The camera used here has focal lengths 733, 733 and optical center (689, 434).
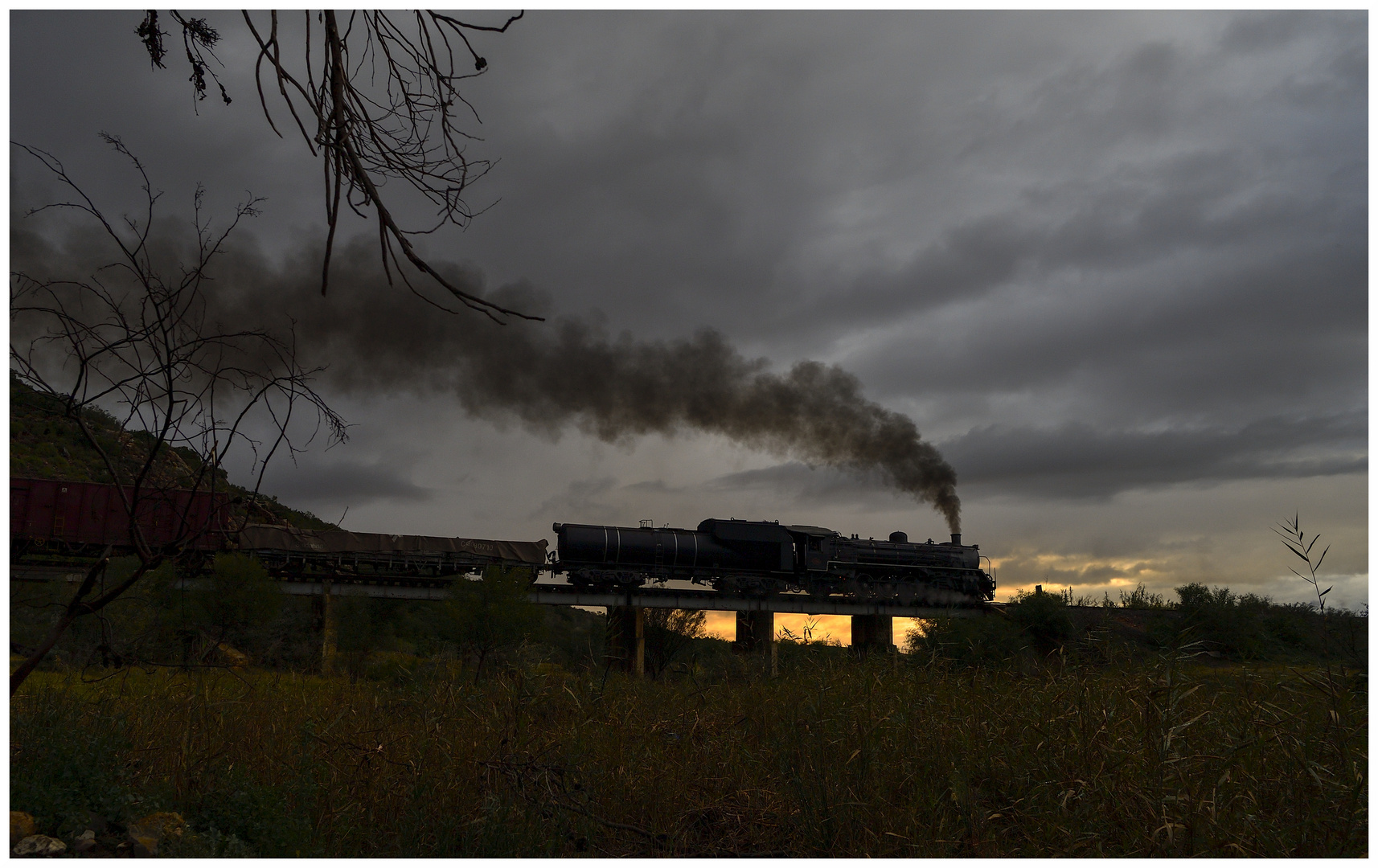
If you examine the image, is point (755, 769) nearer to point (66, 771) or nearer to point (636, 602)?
point (66, 771)

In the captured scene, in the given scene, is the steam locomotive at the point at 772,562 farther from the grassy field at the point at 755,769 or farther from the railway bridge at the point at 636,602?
the grassy field at the point at 755,769

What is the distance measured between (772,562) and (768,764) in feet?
75.6

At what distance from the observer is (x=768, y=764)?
18.1ft

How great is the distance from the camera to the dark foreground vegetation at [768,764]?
3875 millimetres

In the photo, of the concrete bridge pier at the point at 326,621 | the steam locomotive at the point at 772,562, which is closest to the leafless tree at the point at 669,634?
the steam locomotive at the point at 772,562

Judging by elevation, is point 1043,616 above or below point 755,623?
above

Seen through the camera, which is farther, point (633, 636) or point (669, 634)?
point (633, 636)

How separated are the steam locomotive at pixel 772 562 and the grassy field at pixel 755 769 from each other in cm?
2093

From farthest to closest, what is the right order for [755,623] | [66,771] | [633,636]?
[755,623] < [633,636] < [66,771]

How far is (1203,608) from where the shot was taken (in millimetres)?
21469

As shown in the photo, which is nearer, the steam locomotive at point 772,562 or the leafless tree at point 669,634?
the leafless tree at point 669,634

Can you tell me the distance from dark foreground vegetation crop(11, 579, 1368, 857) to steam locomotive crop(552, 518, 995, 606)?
67.8 ft

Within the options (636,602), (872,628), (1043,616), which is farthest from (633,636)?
(1043,616)

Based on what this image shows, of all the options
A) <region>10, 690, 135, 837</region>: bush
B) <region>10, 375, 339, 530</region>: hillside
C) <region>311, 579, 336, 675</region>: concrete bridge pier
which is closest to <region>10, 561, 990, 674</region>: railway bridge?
<region>311, 579, 336, 675</region>: concrete bridge pier
